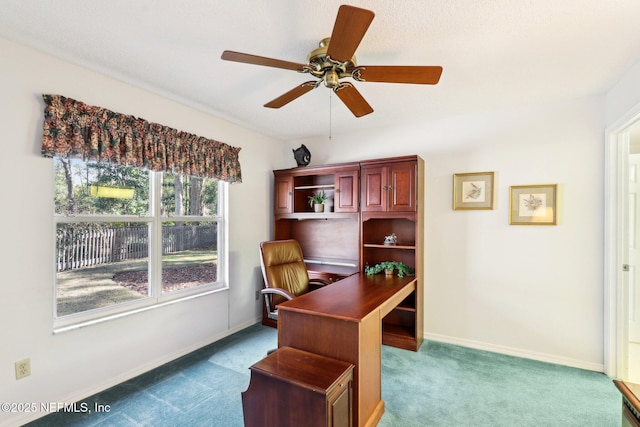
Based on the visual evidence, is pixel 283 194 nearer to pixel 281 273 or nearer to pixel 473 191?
pixel 281 273

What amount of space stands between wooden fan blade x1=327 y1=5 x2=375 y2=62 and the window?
2113 millimetres

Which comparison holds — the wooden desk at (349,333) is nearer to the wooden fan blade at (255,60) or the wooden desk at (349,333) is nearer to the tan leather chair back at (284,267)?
the tan leather chair back at (284,267)

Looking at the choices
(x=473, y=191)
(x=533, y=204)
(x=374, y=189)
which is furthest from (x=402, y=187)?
(x=533, y=204)

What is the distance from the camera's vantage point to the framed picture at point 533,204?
9.19 ft

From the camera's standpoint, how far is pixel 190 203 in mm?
3145

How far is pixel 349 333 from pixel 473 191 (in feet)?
7.21

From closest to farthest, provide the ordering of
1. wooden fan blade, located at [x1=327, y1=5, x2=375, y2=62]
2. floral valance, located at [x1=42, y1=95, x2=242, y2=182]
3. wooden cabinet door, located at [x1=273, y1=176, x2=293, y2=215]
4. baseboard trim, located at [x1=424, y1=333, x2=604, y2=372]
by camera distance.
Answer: wooden fan blade, located at [x1=327, y1=5, x2=375, y2=62]
floral valance, located at [x1=42, y1=95, x2=242, y2=182]
baseboard trim, located at [x1=424, y1=333, x2=604, y2=372]
wooden cabinet door, located at [x1=273, y1=176, x2=293, y2=215]

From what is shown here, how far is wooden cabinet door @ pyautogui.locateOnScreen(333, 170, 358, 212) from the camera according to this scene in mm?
3398

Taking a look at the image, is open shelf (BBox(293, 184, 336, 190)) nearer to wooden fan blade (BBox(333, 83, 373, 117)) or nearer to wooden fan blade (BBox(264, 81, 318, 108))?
wooden fan blade (BBox(333, 83, 373, 117))

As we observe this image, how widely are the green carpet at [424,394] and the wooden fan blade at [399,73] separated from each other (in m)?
2.19

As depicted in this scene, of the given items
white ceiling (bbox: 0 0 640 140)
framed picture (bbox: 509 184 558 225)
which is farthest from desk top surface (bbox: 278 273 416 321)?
white ceiling (bbox: 0 0 640 140)

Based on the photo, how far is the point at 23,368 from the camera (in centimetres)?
193

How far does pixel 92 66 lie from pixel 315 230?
2.80m

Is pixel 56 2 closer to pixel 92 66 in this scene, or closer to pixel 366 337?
pixel 92 66
